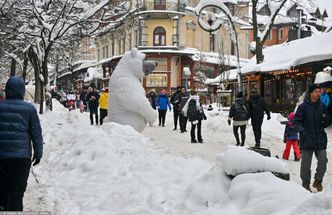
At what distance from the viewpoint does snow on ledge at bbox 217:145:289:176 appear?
5.59 m

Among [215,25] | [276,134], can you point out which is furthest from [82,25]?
[276,134]

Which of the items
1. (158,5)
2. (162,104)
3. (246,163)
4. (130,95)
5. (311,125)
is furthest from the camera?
(158,5)

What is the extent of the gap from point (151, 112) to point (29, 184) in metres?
5.59

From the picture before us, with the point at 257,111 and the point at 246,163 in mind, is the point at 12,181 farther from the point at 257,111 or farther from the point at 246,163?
the point at 257,111

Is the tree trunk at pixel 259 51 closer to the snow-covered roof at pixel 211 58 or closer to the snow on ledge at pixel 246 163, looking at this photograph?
the snow on ledge at pixel 246 163

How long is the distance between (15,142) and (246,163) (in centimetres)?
266

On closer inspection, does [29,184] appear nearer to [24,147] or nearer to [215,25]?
[24,147]

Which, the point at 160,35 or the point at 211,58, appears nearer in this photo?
the point at 160,35

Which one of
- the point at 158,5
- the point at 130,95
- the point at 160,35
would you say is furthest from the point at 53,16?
the point at 160,35

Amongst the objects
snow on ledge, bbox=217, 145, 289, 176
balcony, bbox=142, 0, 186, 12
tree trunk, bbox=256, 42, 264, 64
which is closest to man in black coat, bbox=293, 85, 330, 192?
snow on ledge, bbox=217, 145, 289, 176

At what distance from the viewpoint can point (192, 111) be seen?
46.0 feet

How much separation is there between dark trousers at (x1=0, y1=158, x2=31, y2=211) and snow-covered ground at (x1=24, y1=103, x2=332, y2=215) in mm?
1004

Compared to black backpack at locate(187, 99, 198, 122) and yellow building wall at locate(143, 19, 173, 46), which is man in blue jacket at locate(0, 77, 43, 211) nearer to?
black backpack at locate(187, 99, 198, 122)

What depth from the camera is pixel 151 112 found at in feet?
41.6
